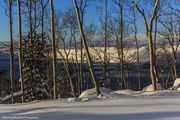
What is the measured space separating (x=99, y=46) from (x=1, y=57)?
56254 millimetres

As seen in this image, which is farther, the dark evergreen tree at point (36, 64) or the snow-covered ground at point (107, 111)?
the dark evergreen tree at point (36, 64)

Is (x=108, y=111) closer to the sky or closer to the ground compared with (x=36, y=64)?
closer to the ground

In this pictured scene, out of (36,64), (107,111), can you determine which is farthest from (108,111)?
(36,64)

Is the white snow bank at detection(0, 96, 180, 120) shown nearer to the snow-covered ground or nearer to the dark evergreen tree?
the snow-covered ground

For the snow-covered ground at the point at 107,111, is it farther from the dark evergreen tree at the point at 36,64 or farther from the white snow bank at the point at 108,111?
the dark evergreen tree at the point at 36,64

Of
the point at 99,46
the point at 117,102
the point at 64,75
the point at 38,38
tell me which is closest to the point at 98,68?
the point at 99,46

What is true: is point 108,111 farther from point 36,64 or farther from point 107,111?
point 36,64

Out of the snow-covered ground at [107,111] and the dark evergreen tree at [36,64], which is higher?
the dark evergreen tree at [36,64]

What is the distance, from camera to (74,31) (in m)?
42.8

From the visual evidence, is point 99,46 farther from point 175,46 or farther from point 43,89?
point 43,89

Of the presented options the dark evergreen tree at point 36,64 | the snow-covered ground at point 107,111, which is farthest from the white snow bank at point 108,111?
the dark evergreen tree at point 36,64

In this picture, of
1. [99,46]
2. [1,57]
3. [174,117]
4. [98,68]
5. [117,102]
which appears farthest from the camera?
[1,57]

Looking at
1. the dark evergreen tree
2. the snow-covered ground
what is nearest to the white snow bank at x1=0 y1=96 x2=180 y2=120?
the snow-covered ground

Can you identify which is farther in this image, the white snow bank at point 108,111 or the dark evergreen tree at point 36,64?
the dark evergreen tree at point 36,64
